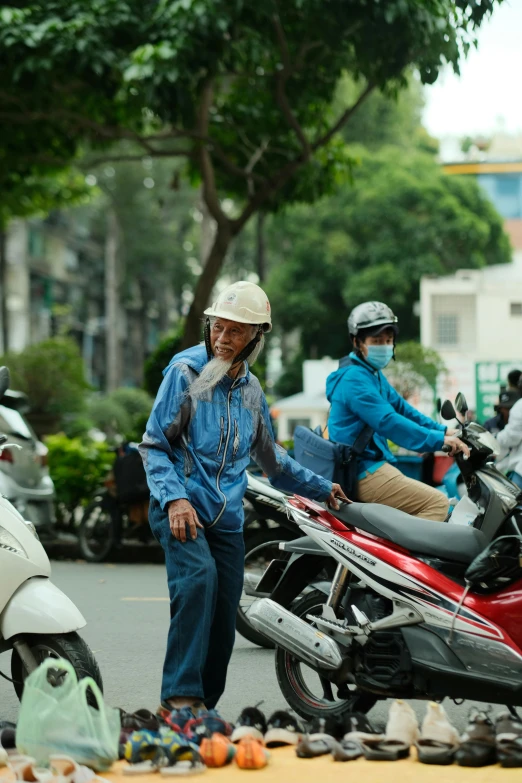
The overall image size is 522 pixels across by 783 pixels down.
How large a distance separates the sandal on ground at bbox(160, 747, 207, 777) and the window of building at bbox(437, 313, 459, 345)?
4274 centimetres

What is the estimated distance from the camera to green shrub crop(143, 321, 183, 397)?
16.0 meters

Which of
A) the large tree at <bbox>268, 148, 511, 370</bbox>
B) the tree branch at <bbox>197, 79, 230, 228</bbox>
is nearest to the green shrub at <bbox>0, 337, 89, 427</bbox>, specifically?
the tree branch at <bbox>197, 79, 230, 228</bbox>

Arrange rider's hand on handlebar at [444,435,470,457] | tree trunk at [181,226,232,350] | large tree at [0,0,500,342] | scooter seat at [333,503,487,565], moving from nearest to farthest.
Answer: scooter seat at [333,503,487,565]
rider's hand on handlebar at [444,435,470,457]
large tree at [0,0,500,342]
tree trunk at [181,226,232,350]

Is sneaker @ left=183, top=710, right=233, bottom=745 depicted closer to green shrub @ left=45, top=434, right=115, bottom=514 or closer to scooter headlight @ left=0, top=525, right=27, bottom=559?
scooter headlight @ left=0, top=525, right=27, bottom=559

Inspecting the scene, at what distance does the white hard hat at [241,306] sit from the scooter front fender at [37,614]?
123cm

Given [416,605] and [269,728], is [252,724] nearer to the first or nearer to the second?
[269,728]

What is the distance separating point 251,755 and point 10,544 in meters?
1.22

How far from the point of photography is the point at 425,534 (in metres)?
4.74

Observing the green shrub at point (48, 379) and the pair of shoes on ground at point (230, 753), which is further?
the green shrub at point (48, 379)

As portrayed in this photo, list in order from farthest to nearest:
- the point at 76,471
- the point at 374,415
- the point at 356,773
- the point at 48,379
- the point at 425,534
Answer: the point at 48,379
the point at 76,471
the point at 374,415
the point at 425,534
the point at 356,773

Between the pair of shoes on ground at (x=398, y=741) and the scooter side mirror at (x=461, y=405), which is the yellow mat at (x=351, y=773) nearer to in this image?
the pair of shoes on ground at (x=398, y=741)

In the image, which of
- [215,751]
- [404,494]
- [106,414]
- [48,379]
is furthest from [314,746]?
[106,414]

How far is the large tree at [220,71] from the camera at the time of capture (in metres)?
11.2

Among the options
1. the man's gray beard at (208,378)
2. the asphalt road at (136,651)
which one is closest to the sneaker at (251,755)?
the asphalt road at (136,651)
